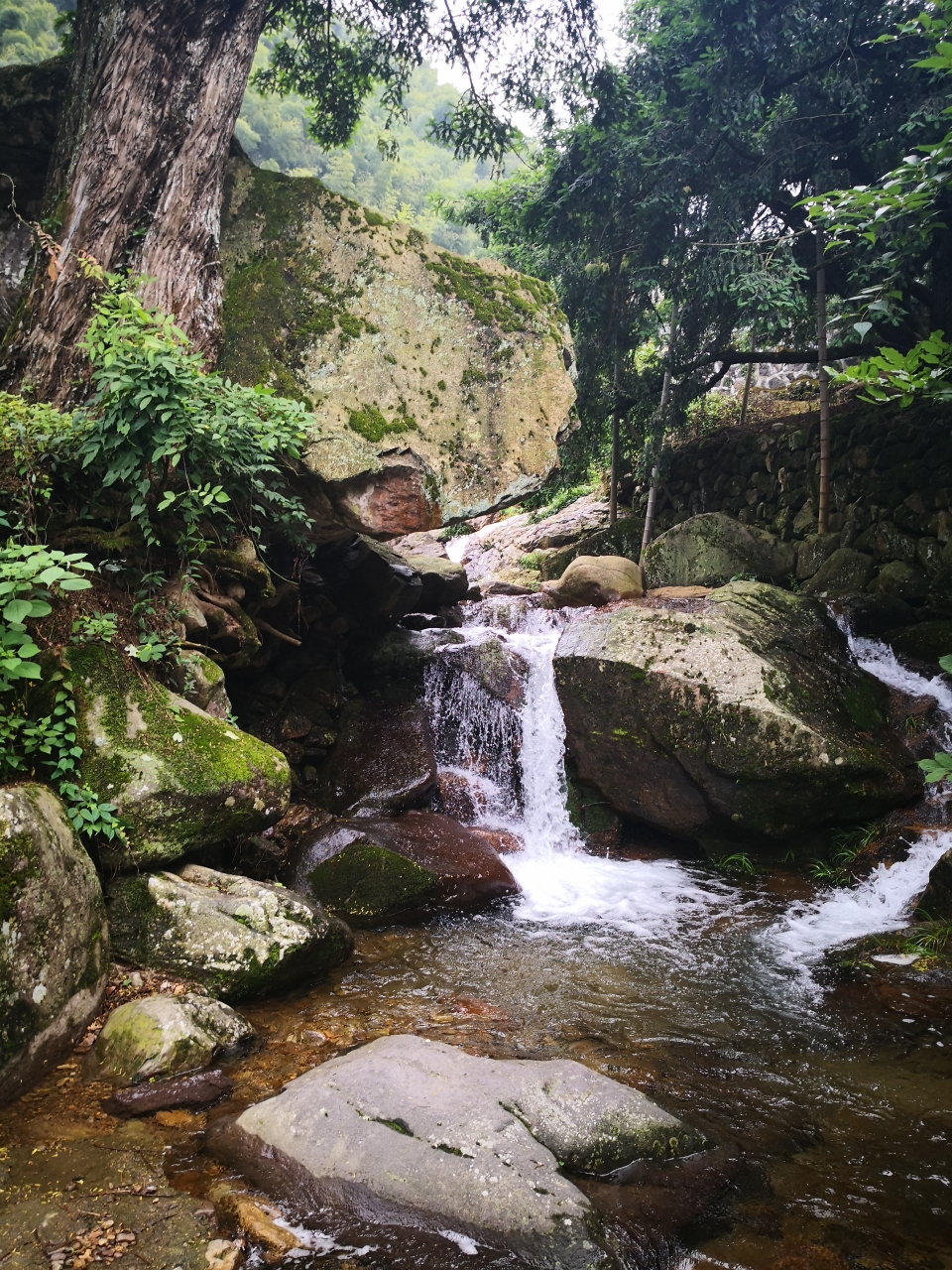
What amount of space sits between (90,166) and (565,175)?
7.28 meters

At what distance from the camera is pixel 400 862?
5828 mm

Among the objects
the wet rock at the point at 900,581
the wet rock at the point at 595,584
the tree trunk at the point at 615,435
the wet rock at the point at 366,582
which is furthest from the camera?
the tree trunk at the point at 615,435

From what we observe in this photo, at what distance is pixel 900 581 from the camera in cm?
891

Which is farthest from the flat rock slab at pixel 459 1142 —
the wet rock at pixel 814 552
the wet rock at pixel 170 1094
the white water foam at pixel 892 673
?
the wet rock at pixel 814 552

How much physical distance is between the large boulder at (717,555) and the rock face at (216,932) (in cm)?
814

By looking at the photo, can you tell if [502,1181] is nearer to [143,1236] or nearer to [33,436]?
[143,1236]

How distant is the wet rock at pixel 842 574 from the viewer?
9344 mm

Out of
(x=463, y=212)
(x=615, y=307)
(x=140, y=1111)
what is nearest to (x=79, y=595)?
(x=140, y=1111)

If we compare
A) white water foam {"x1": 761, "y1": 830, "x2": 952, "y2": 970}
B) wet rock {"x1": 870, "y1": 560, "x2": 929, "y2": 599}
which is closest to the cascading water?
white water foam {"x1": 761, "y1": 830, "x2": 952, "y2": 970}

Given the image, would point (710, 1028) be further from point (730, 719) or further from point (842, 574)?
point (842, 574)

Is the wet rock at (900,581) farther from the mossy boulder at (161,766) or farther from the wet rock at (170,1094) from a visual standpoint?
the wet rock at (170,1094)

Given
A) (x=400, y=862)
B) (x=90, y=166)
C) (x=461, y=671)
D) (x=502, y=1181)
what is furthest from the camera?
(x=461, y=671)

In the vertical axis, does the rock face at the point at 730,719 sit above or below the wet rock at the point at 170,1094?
above

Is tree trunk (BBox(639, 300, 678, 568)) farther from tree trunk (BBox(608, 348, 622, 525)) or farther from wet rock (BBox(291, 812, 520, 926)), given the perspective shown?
wet rock (BBox(291, 812, 520, 926))
